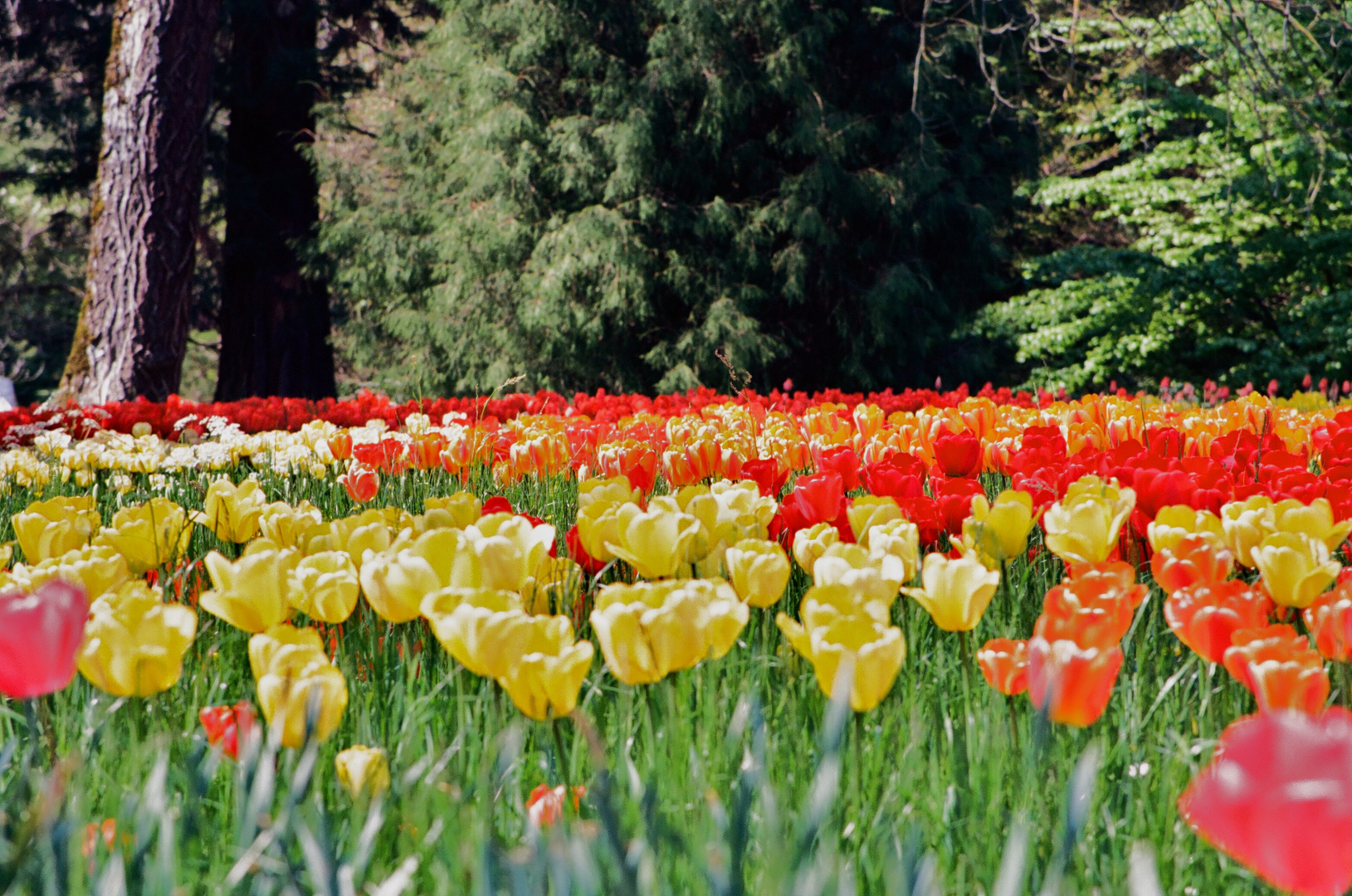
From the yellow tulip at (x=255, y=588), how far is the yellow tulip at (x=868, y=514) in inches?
31.6

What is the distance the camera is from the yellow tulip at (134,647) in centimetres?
101

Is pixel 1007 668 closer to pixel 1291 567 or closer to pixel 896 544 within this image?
pixel 896 544

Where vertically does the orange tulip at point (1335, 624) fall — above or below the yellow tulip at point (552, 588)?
above

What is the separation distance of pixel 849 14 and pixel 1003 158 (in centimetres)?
301

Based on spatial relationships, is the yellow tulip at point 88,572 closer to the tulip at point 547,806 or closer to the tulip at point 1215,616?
the tulip at point 547,806

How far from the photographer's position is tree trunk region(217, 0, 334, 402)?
12352 mm

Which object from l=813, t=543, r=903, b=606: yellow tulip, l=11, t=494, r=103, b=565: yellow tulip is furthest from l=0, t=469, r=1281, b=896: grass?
l=11, t=494, r=103, b=565: yellow tulip

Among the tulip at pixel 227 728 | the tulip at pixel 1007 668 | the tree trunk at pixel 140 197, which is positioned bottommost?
the tulip at pixel 227 728

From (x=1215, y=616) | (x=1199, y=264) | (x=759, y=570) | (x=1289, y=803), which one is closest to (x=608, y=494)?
(x=759, y=570)

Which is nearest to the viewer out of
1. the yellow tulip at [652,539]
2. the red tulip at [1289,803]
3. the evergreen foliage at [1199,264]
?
the red tulip at [1289,803]

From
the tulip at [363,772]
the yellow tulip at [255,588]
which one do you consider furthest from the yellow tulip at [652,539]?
the tulip at [363,772]

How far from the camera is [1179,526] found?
1.52 meters

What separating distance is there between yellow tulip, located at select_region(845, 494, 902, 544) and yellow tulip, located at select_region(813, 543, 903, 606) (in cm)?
26

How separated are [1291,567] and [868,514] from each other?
554 mm
